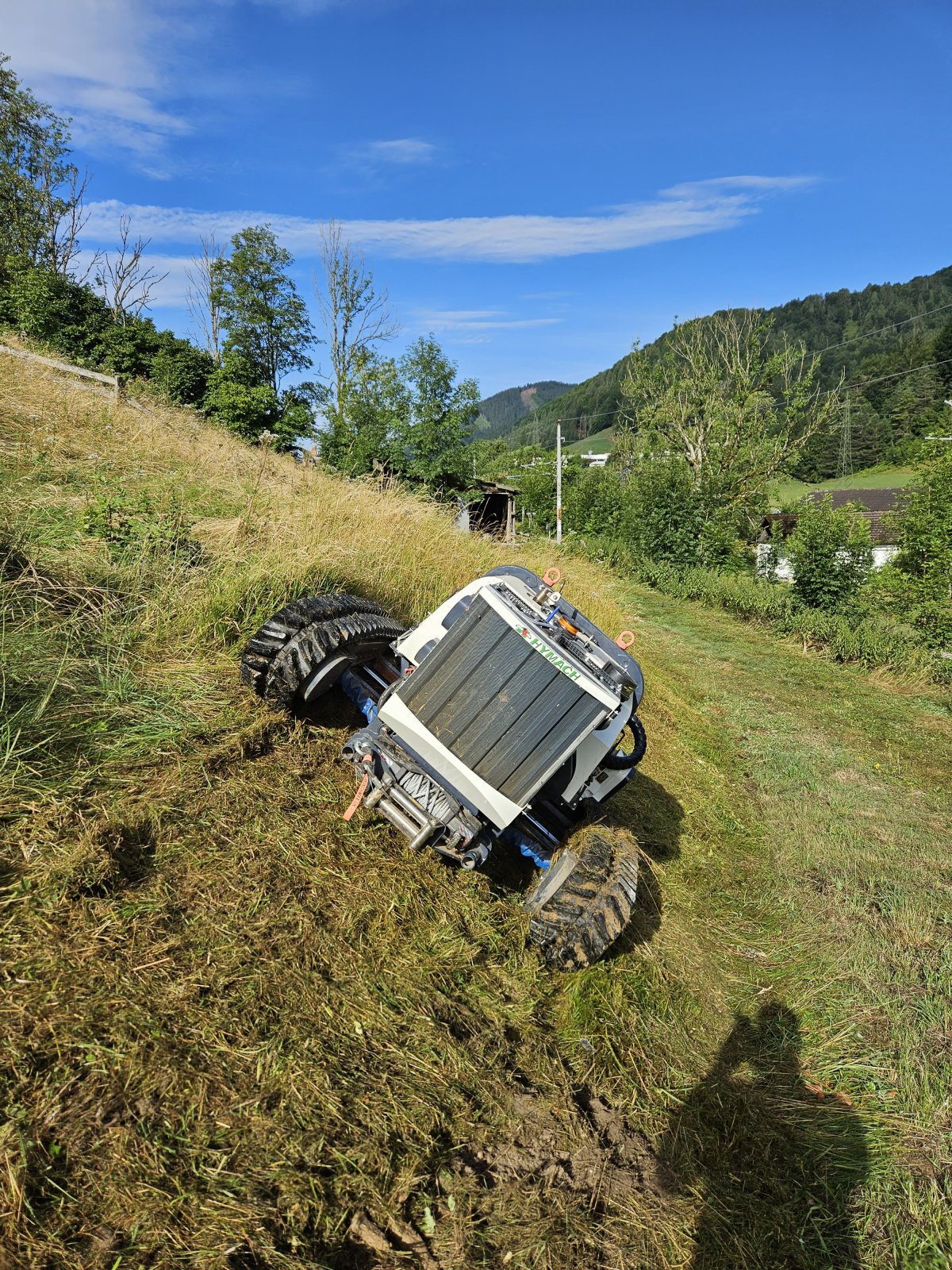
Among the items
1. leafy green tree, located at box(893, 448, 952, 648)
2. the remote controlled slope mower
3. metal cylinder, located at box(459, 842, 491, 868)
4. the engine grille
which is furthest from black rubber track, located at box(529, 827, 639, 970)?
leafy green tree, located at box(893, 448, 952, 648)

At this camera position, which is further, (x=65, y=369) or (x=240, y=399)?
(x=240, y=399)

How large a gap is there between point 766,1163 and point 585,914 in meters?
1.24

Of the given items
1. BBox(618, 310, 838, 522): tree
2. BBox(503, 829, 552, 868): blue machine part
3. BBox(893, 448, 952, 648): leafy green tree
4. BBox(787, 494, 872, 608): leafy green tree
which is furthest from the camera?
BBox(618, 310, 838, 522): tree

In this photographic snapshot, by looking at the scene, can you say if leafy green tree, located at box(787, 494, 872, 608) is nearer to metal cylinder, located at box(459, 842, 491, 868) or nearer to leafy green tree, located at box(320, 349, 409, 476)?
leafy green tree, located at box(320, 349, 409, 476)

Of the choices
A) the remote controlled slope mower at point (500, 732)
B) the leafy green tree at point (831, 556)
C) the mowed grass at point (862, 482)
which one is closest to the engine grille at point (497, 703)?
the remote controlled slope mower at point (500, 732)

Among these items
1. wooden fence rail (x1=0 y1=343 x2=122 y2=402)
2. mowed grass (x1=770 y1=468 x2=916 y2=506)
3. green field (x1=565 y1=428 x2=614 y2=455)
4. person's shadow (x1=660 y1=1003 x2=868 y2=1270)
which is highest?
green field (x1=565 y1=428 x2=614 y2=455)

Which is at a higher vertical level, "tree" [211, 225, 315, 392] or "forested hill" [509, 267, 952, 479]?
"forested hill" [509, 267, 952, 479]

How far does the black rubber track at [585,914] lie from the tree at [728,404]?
828 inches

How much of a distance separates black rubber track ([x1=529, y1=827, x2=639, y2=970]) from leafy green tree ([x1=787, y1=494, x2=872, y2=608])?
12.6 metres

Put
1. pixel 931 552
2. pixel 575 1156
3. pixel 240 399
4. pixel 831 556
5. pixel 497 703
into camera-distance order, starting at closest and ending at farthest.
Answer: pixel 575 1156 < pixel 497 703 < pixel 931 552 < pixel 831 556 < pixel 240 399

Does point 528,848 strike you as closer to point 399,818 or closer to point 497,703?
point 399,818

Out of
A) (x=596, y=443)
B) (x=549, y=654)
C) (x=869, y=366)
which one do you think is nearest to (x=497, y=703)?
(x=549, y=654)

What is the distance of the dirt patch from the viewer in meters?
2.47

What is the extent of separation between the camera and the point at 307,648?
3.74m
